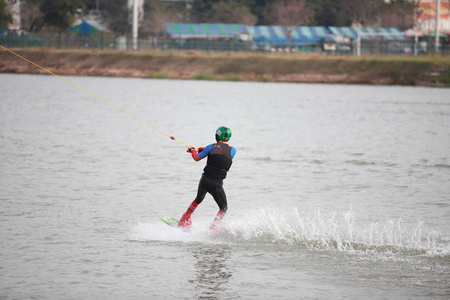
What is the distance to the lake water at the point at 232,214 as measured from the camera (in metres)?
8.89

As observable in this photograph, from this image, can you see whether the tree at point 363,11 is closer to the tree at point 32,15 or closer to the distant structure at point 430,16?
the distant structure at point 430,16

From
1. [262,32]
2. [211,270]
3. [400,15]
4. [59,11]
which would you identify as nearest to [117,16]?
[59,11]

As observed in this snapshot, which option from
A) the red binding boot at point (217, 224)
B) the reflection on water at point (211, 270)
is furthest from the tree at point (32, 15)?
the reflection on water at point (211, 270)

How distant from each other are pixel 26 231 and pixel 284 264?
3.97 meters

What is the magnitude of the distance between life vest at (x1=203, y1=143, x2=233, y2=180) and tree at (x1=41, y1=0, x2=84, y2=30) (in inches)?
2929

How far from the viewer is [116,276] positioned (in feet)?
29.5

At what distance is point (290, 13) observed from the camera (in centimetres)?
9112

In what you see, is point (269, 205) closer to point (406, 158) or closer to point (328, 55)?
point (406, 158)

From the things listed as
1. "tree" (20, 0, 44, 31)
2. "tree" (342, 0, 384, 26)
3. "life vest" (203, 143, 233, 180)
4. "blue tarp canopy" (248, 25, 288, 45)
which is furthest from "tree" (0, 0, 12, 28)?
"life vest" (203, 143, 233, 180)

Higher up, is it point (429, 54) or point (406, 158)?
point (429, 54)

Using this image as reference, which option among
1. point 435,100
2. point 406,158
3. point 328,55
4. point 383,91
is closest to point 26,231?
point 406,158

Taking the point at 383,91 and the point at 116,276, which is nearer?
the point at 116,276

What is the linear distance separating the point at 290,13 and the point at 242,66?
3307cm

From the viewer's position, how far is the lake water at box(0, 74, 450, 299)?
8891 mm
